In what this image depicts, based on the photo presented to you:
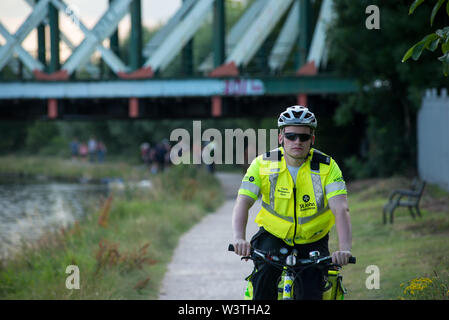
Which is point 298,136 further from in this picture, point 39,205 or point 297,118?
point 39,205

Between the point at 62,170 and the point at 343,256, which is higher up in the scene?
the point at 343,256

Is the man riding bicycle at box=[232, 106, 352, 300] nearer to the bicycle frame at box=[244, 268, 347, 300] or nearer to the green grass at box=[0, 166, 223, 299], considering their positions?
the bicycle frame at box=[244, 268, 347, 300]

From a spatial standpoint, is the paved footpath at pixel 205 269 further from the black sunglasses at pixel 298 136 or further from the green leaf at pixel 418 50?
the green leaf at pixel 418 50

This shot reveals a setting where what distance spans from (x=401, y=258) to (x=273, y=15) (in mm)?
26704

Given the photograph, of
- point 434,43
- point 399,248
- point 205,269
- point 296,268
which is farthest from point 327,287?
point 205,269

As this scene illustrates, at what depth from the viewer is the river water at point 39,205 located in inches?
726

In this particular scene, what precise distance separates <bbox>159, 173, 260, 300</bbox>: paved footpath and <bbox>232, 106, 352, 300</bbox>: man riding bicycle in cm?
465

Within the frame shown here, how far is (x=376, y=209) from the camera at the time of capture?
1678 centimetres

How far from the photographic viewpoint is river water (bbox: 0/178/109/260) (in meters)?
18.4

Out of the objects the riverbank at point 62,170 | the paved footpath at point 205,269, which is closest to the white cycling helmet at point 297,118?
the paved footpath at point 205,269

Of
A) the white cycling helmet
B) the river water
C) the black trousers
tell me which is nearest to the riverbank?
the river water

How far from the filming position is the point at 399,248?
37.5ft

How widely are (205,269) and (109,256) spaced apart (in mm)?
1765
